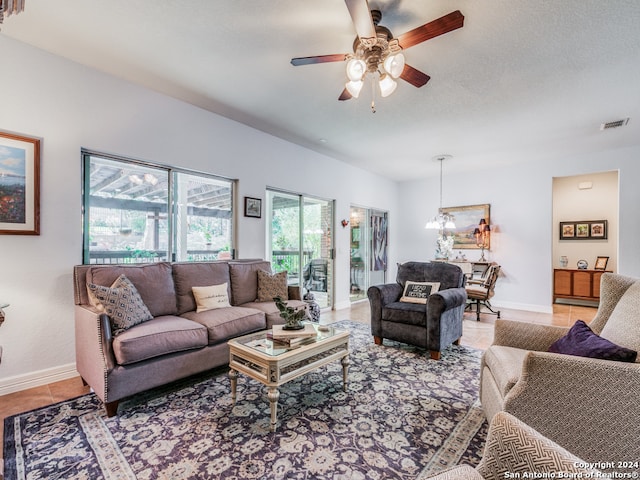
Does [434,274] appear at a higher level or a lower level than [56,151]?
lower

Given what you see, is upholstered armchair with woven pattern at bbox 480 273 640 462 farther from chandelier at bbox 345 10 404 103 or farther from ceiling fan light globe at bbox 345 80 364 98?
ceiling fan light globe at bbox 345 80 364 98

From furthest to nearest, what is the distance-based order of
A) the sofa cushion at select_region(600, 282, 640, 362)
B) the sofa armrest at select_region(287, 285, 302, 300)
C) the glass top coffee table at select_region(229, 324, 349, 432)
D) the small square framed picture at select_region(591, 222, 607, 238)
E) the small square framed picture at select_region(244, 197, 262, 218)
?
the small square framed picture at select_region(591, 222, 607, 238)
the small square framed picture at select_region(244, 197, 262, 218)
the sofa armrest at select_region(287, 285, 302, 300)
the glass top coffee table at select_region(229, 324, 349, 432)
the sofa cushion at select_region(600, 282, 640, 362)

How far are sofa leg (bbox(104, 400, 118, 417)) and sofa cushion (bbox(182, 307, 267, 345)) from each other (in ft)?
2.40

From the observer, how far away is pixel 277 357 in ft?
6.27

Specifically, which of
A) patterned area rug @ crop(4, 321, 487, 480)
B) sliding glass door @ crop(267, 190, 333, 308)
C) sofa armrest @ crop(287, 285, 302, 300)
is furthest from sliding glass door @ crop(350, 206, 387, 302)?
patterned area rug @ crop(4, 321, 487, 480)

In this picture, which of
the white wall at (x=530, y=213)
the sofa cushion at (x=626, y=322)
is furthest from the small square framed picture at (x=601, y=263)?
the sofa cushion at (x=626, y=322)

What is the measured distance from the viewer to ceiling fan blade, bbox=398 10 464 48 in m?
1.70

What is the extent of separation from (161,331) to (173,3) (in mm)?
2304

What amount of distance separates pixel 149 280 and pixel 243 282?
1.00m

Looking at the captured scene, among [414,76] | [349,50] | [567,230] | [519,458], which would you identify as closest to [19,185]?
[349,50]

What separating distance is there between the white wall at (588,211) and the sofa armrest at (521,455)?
7365 mm

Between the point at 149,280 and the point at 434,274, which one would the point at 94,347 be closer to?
the point at 149,280

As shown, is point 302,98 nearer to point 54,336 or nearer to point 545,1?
point 545,1

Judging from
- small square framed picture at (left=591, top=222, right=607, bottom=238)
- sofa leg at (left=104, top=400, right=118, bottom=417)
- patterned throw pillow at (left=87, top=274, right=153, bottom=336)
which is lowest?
sofa leg at (left=104, top=400, right=118, bottom=417)
